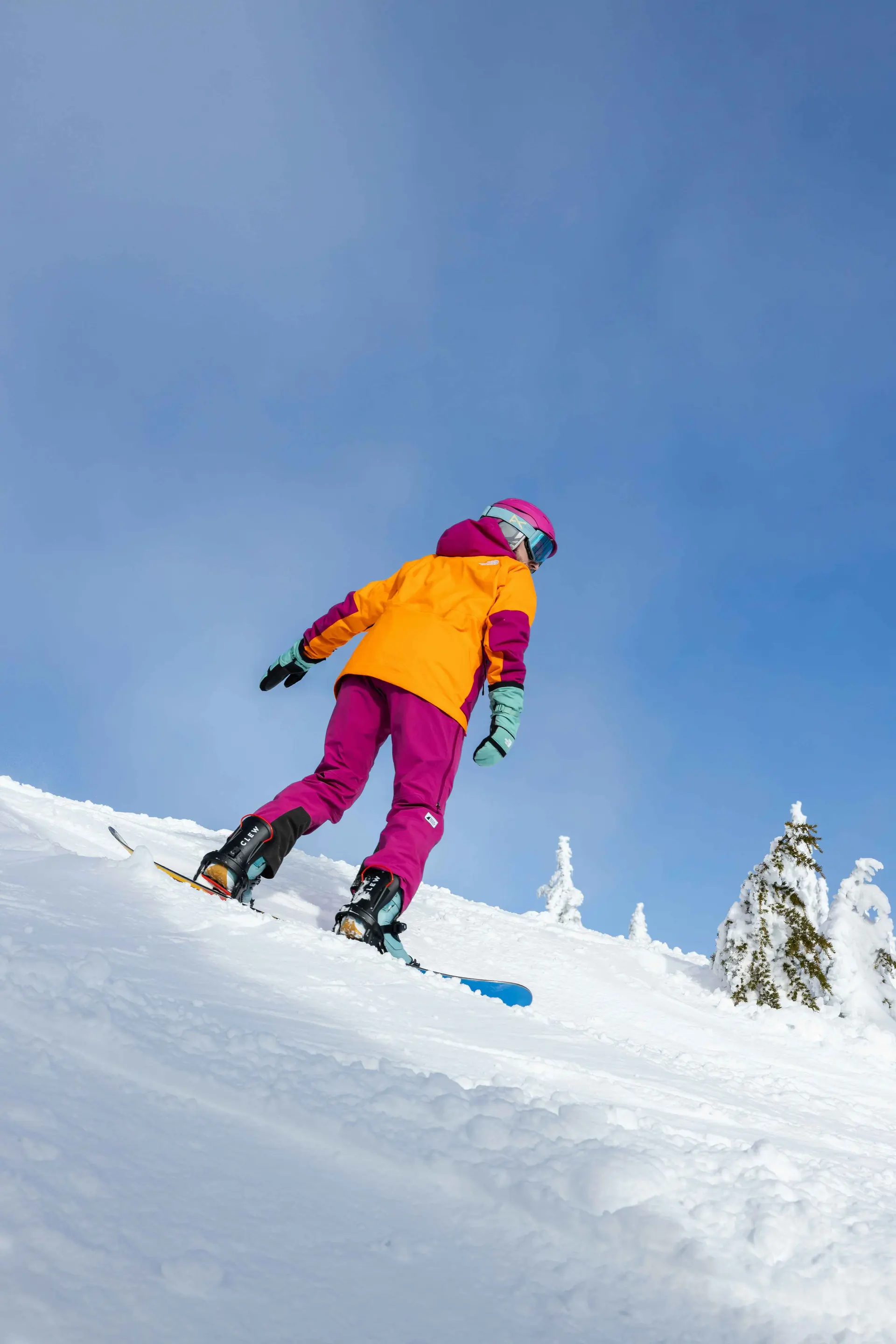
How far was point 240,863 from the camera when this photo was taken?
3.58 meters

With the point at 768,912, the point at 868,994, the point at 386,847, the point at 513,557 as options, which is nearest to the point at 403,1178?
the point at 386,847

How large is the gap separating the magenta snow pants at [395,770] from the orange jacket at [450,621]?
0.10 metres

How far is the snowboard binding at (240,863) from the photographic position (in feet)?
11.6

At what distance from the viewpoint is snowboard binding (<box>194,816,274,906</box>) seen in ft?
11.6

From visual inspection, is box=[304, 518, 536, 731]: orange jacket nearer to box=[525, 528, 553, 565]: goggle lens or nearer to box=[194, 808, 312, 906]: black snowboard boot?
box=[525, 528, 553, 565]: goggle lens

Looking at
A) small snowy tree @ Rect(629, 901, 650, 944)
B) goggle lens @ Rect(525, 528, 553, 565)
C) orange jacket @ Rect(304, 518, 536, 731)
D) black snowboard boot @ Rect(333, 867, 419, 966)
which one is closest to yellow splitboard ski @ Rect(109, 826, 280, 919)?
black snowboard boot @ Rect(333, 867, 419, 966)

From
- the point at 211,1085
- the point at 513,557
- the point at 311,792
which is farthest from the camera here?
the point at 513,557

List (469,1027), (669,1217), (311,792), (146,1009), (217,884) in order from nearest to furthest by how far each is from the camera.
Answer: (669,1217) → (146,1009) → (469,1027) → (217,884) → (311,792)

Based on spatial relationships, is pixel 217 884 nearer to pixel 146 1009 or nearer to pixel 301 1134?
pixel 146 1009

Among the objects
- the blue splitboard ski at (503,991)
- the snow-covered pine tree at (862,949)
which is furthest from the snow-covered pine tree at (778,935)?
the blue splitboard ski at (503,991)

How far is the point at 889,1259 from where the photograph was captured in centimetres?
108

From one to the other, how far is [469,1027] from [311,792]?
6.54ft

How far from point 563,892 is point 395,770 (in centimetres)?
2348

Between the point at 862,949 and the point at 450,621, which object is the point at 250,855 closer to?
the point at 450,621
